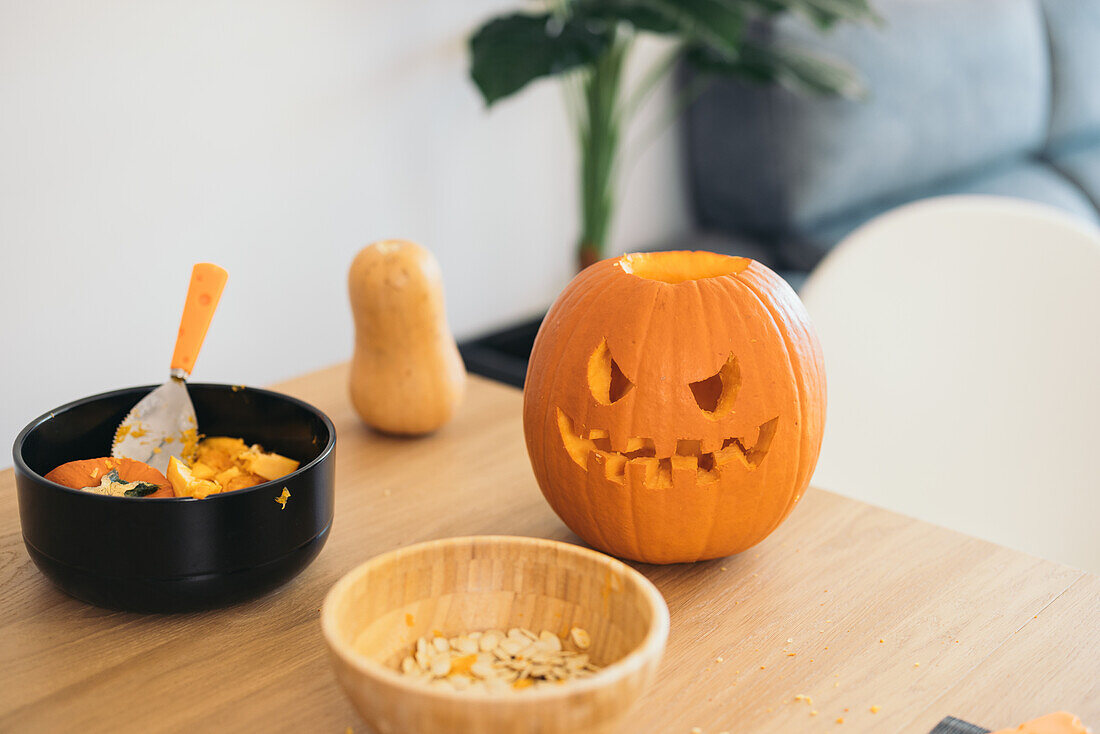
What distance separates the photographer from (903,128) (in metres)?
2.18

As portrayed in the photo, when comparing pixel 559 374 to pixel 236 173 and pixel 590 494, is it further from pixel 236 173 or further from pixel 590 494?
pixel 236 173

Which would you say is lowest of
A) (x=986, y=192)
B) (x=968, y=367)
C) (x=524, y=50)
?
(x=986, y=192)

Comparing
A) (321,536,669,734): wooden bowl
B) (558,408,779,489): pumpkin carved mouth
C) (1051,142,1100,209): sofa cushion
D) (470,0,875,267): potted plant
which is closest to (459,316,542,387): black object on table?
(470,0,875,267): potted plant

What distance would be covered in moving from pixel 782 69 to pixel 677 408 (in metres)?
1.27

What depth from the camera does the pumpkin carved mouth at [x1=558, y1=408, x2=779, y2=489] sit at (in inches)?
28.7

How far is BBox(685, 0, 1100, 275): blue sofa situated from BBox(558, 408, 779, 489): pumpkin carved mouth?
139cm

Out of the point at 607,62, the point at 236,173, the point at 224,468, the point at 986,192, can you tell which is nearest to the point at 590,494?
the point at 224,468

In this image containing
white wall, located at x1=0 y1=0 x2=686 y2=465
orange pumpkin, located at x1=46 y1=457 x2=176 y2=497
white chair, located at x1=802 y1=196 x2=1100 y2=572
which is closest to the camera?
orange pumpkin, located at x1=46 y1=457 x2=176 y2=497

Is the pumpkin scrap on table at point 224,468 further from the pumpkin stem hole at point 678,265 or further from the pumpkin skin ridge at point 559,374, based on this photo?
the pumpkin stem hole at point 678,265

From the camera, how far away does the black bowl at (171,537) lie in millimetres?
633

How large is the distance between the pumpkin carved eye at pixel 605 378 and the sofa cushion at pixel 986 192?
142 centimetres

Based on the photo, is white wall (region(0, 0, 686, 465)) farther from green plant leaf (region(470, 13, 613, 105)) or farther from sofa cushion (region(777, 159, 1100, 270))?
sofa cushion (region(777, 159, 1100, 270))

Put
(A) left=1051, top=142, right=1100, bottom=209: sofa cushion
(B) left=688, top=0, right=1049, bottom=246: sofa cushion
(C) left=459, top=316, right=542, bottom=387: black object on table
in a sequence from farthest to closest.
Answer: (A) left=1051, top=142, right=1100, bottom=209: sofa cushion, (B) left=688, top=0, right=1049, bottom=246: sofa cushion, (C) left=459, top=316, right=542, bottom=387: black object on table

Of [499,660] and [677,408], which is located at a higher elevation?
[677,408]
